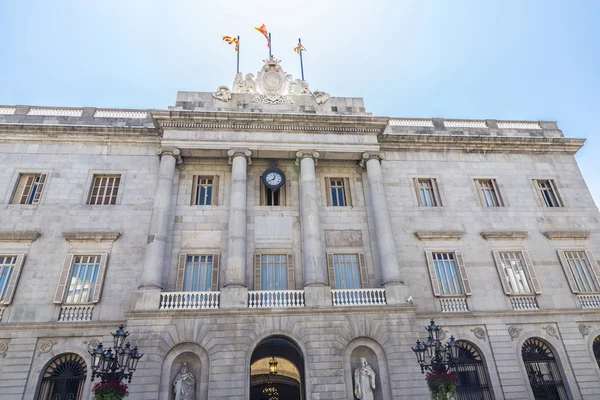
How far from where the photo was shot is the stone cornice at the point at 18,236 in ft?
58.8

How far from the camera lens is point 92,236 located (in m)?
18.3

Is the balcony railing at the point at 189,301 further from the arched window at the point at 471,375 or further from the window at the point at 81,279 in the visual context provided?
the arched window at the point at 471,375

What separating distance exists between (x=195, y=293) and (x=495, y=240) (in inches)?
598

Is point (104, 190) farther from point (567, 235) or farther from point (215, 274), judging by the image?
point (567, 235)

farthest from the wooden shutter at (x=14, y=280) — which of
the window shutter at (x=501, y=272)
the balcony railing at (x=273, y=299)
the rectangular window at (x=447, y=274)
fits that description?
the window shutter at (x=501, y=272)

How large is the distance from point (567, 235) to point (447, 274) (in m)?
7.25

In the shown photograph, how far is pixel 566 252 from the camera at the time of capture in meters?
20.6

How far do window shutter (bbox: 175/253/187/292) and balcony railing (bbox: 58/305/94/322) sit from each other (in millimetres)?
3621

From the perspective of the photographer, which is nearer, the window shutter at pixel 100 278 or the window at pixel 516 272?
the window shutter at pixel 100 278

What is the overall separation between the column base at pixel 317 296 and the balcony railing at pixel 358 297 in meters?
0.37

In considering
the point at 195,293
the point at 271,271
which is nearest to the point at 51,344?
the point at 195,293

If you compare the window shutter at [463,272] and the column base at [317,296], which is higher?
the window shutter at [463,272]

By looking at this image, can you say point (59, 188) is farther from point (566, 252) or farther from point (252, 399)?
point (566, 252)

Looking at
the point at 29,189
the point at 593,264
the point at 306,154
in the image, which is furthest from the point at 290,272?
the point at 593,264
